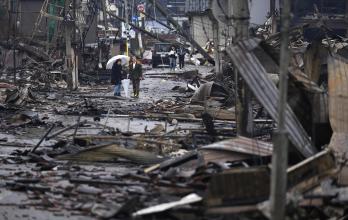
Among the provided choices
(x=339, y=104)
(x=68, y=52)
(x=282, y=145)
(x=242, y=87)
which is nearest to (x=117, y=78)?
(x=68, y=52)

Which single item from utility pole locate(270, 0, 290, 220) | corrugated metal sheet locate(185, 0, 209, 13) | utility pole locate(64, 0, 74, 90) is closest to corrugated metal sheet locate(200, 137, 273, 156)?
utility pole locate(270, 0, 290, 220)

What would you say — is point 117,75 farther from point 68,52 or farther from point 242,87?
point 242,87

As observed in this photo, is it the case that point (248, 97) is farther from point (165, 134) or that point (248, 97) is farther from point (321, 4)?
point (321, 4)

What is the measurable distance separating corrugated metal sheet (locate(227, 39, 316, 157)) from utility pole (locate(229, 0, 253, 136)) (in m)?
2.13

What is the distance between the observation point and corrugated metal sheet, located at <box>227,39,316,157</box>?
8774 mm

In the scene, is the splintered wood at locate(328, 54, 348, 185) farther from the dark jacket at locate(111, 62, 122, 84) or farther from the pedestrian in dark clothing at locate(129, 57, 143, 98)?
the pedestrian in dark clothing at locate(129, 57, 143, 98)

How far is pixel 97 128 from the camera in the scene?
616 inches

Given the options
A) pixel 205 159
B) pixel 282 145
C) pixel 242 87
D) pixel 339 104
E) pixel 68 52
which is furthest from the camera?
pixel 68 52

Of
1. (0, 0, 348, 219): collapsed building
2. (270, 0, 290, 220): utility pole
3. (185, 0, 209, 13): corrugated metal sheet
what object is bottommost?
(0, 0, 348, 219): collapsed building

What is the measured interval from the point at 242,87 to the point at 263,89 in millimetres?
3074

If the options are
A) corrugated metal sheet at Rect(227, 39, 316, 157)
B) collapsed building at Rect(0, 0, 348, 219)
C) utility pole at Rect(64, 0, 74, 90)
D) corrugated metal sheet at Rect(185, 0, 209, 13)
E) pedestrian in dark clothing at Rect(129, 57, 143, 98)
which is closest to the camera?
collapsed building at Rect(0, 0, 348, 219)

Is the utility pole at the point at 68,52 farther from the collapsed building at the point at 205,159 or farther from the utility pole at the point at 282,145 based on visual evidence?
the utility pole at the point at 282,145

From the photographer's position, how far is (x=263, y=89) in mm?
8969

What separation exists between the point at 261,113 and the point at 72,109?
6592mm
